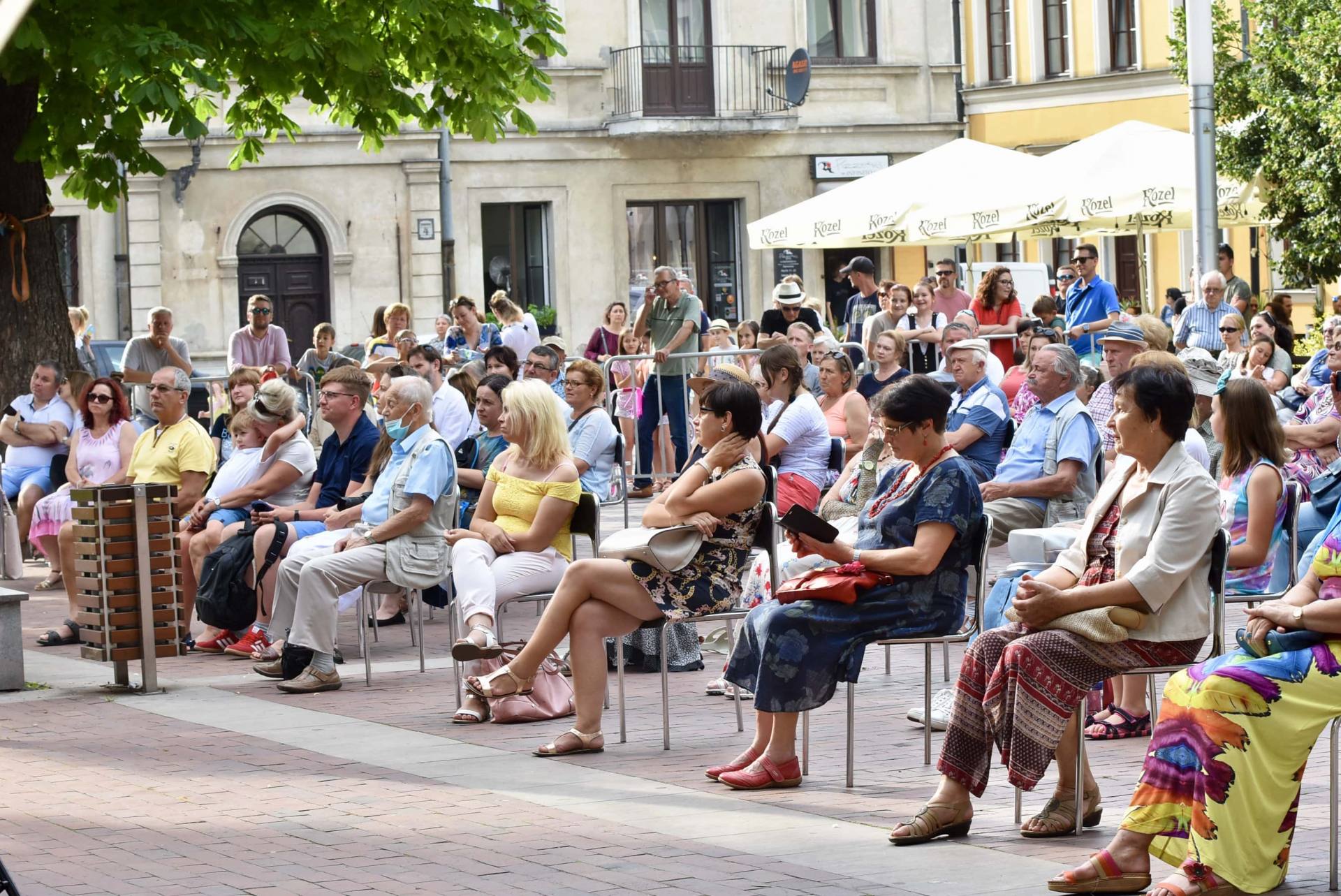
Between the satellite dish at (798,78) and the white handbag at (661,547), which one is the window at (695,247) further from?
the white handbag at (661,547)

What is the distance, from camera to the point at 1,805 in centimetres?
750

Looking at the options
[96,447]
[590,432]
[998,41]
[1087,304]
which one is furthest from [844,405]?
[998,41]

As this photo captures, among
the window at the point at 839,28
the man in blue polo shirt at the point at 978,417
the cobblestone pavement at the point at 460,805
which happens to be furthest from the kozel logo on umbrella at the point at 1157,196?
the window at the point at 839,28

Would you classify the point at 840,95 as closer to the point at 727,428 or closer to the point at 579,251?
the point at 579,251

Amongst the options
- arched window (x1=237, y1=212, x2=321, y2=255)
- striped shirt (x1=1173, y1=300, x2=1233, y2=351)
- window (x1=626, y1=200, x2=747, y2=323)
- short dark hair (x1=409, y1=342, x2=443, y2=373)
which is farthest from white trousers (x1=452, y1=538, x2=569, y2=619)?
window (x1=626, y1=200, x2=747, y2=323)

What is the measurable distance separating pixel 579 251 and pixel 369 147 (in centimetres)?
1752

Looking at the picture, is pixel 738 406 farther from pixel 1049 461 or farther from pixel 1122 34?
pixel 1122 34

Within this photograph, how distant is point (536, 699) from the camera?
9.10 m

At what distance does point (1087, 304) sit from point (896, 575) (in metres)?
11.6

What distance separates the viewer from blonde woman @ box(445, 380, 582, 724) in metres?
9.22

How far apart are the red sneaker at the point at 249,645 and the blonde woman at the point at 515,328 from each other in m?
9.66

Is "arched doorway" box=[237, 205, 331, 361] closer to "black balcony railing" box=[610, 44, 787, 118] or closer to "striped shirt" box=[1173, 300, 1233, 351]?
"black balcony railing" box=[610, 44, 787, 118]

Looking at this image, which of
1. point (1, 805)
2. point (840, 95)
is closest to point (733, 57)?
point (840, 95)

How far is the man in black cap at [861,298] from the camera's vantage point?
790 inches
